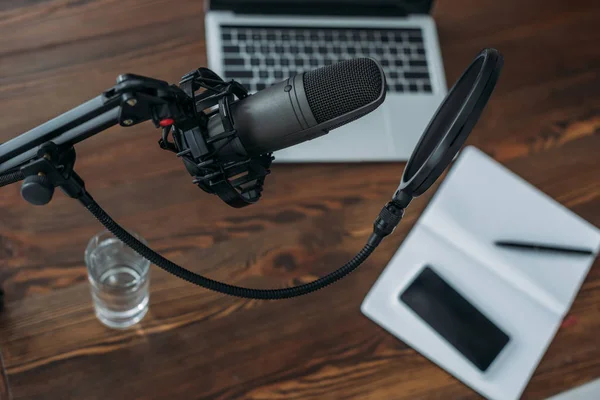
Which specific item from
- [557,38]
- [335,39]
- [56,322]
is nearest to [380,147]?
[335,39]

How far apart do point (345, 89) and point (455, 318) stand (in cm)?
51

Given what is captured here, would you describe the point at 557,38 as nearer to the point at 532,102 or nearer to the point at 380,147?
the point at 532,102

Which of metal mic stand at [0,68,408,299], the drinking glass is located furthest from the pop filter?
the drinking glass

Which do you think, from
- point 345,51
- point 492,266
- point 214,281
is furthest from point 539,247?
point 214,281

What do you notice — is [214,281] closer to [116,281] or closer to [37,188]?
[37,188]

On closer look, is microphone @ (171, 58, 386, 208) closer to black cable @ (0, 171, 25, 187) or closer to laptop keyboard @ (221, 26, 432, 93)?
black cable @ (0, 171, 25, 187)

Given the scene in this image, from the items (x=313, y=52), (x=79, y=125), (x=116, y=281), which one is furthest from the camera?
(x=313, y=52)

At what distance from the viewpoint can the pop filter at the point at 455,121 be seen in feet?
1.88

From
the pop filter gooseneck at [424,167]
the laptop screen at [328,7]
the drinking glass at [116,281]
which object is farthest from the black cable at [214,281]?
the laptop screen at [328,7]

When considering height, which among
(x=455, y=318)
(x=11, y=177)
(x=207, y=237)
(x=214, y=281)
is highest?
(x=11, y=177)

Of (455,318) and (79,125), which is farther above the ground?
(79,125)

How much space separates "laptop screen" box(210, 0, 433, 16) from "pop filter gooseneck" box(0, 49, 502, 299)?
49cm

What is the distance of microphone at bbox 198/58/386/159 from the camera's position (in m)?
0.54

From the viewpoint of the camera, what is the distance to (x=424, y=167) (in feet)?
1.95
